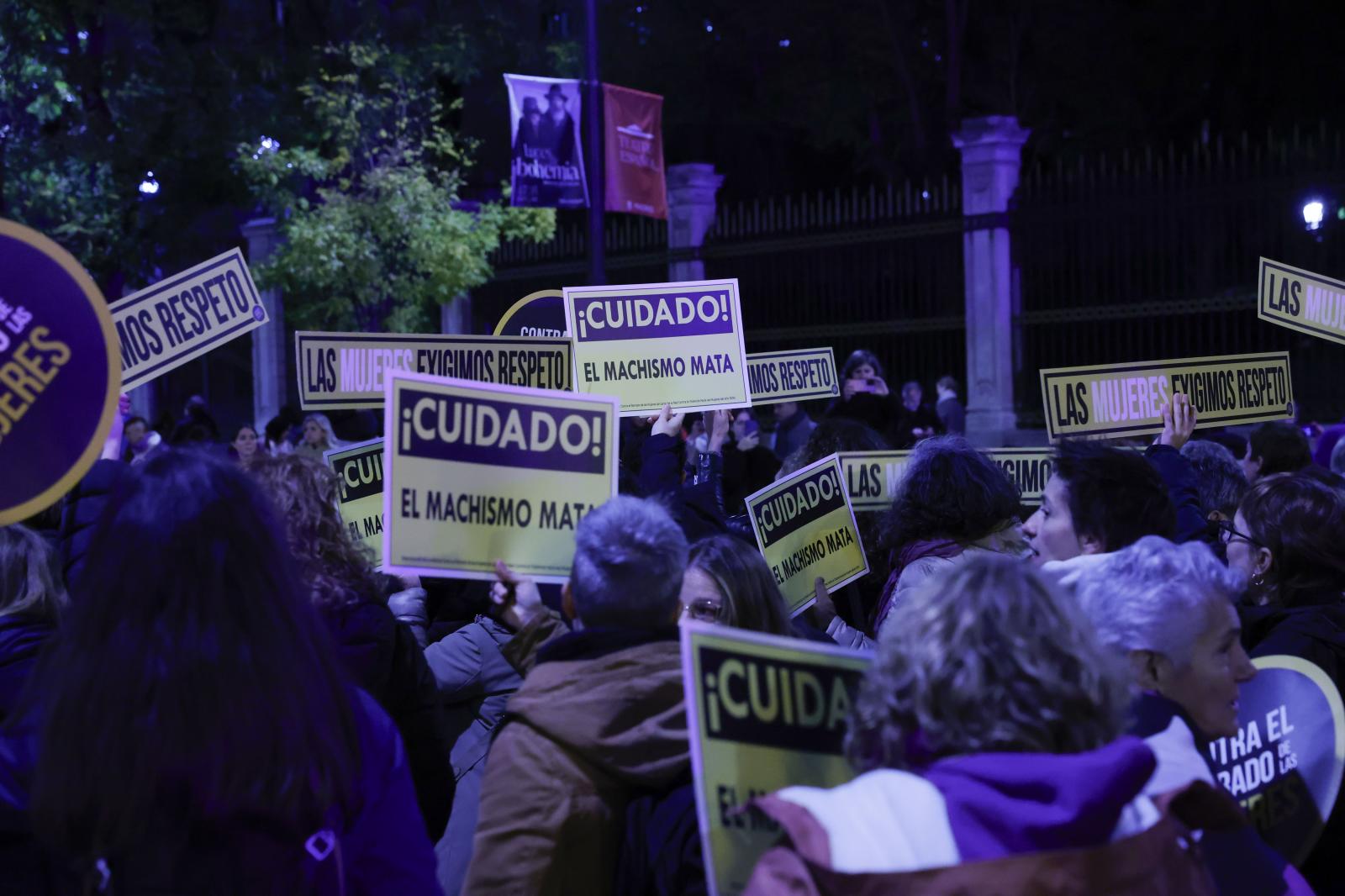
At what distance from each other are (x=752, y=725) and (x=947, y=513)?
2095 millimetres

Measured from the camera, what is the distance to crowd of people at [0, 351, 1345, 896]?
77.9 inches

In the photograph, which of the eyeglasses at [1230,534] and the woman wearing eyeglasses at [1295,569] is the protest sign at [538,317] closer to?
the eyeglasses at [1230,534]

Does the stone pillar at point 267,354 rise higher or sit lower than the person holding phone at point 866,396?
higher

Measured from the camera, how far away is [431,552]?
3.62m

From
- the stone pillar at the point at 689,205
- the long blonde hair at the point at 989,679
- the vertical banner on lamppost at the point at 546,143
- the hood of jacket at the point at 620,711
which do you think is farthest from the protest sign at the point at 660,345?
the stone pillar at the point at 689,205

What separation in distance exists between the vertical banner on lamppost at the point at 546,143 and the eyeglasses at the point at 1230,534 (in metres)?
10.4

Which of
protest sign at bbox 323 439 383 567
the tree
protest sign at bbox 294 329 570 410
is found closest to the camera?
protest sign at bbox 323 439 383 567

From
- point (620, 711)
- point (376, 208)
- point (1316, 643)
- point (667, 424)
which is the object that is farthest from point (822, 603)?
point (376, 208)

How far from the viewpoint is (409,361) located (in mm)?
5617

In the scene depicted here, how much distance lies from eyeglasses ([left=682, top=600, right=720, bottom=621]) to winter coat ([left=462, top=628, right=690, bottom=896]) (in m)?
0.78

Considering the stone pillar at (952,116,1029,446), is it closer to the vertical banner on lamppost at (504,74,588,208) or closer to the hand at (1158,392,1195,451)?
the vertical banner on lamppost at (504,74,588,208)

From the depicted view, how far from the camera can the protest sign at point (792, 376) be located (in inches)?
287

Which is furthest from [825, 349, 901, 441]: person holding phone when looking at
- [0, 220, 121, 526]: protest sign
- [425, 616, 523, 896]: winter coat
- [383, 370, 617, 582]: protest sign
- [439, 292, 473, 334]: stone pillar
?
[439, 292, 473, 334]: stone pillar

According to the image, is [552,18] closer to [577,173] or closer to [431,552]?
[577,173]
